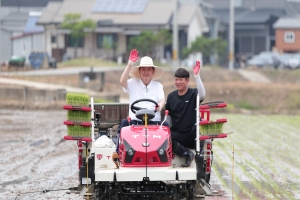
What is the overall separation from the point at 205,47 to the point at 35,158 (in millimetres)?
48451

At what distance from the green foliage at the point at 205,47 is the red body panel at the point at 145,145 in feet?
176

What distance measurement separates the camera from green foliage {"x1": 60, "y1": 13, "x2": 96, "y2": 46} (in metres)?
62.1

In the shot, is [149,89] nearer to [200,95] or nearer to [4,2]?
[200,95]

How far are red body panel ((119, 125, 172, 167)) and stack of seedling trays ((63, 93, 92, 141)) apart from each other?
65cm

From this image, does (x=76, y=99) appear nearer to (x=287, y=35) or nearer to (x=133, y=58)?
(x=133, y=58)

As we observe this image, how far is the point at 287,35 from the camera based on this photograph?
80.0m

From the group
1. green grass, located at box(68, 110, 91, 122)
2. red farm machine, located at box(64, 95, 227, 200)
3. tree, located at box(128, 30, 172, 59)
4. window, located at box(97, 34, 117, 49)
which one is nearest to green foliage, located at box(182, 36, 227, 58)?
tree, located at box(128, 30, 172, 59)

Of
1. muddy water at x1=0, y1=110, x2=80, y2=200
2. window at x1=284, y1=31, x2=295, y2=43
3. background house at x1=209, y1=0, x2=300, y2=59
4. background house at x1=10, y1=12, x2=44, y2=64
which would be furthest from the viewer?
background house at x1=209, y1=0, x2=300, y2=59

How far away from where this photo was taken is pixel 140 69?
37.0 ft

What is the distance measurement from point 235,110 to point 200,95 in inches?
957

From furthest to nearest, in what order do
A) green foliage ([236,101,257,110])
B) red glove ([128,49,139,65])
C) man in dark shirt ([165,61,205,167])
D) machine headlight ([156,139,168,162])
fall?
green foliage ([236,101,257,110]) → man in dark shirt ([165,61,205,167]) → red glove ([128,49,139,65]) → machine headlight ([156,139,168,162])

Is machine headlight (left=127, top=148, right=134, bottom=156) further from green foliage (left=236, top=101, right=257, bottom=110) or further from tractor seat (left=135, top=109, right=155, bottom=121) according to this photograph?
green foliage (left=236, top=101, right=257, bottom=110)

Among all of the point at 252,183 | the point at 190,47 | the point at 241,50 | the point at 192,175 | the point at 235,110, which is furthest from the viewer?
the point at 241,50

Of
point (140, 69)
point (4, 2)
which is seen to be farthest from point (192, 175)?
point (4, 2)
